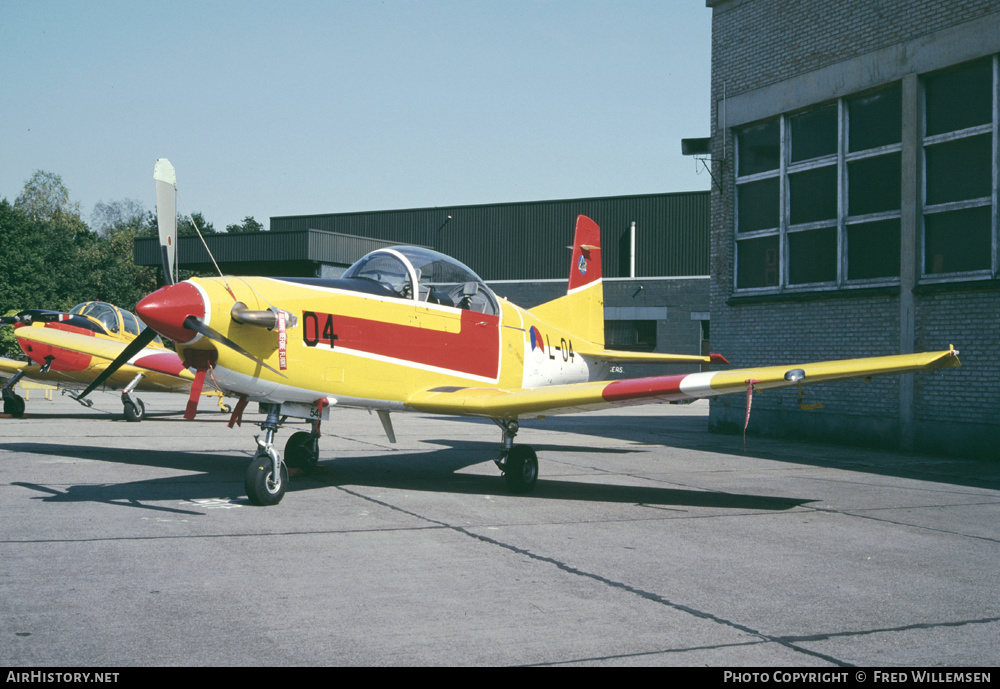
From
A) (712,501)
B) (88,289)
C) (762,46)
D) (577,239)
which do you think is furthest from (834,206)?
(88,289)

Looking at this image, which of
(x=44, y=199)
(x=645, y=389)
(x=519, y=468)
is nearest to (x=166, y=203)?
(x=519, y=468)

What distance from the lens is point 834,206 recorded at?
633 inches

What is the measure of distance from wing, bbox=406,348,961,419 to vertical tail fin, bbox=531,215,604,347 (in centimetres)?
417

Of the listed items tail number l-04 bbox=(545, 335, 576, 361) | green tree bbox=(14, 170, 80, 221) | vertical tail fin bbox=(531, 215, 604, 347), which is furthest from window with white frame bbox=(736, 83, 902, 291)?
green tree bbox=(14, 170, 80, 221)

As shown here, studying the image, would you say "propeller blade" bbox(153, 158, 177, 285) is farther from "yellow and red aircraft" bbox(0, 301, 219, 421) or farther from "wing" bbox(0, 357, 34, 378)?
"wing" bbox(0, 357, 34, 378)

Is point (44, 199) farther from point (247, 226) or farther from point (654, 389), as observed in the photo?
point (654, 389)

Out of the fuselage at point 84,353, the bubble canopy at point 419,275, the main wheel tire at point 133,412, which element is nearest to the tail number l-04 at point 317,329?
the bubble canopy at point 419,275

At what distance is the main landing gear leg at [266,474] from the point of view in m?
7.91

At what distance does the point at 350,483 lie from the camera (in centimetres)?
973

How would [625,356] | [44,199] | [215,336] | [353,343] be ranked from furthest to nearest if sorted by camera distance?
Result: [44,199], [625,356], [353,343], [215,336]

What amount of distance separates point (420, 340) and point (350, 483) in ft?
5.92

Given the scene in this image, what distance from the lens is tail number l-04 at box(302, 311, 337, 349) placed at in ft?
27.2

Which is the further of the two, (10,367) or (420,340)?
(10,367)
